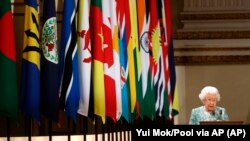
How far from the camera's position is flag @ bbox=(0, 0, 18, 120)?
4.05 meters

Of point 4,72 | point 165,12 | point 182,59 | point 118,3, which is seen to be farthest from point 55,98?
point 182,59

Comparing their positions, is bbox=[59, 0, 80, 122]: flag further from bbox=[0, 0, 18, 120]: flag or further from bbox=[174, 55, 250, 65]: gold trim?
bbox=[174, 55, 250, 65]: gold trim

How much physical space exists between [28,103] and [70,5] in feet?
3.35

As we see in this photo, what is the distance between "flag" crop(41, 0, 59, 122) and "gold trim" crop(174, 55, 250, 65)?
6.24 metres

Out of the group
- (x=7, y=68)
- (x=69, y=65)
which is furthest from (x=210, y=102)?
(x=7, y=68)

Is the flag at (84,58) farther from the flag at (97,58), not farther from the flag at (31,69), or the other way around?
the flag at (31,69)

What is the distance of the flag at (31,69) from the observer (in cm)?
443

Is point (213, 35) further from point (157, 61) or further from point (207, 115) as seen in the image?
point (157, 61)

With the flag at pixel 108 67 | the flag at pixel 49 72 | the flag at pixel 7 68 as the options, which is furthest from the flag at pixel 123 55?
the flag at pixel 7 68

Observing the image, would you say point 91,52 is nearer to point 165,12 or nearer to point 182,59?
point 165,12

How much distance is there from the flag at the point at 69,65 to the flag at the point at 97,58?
0.70ft

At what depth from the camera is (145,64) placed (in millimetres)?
7008

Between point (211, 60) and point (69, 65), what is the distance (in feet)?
20.5

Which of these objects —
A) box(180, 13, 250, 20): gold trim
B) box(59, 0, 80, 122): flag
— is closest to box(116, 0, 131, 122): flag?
box(59, 0, 80, 122): flag
